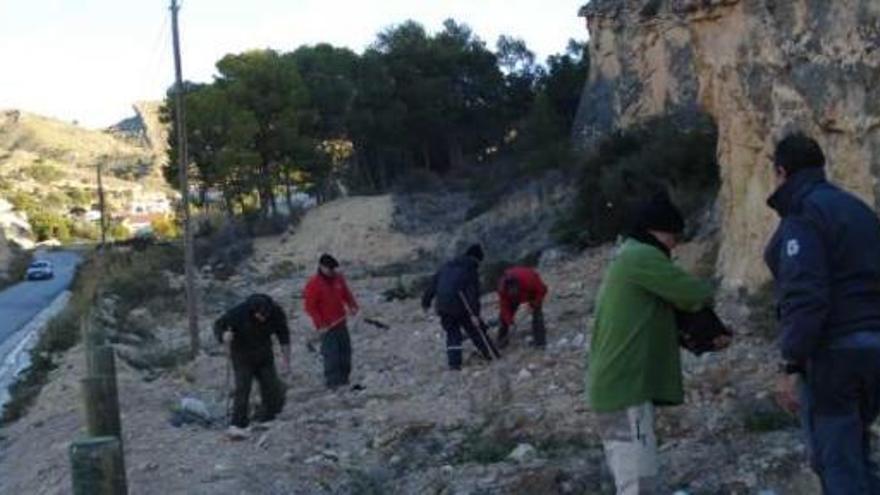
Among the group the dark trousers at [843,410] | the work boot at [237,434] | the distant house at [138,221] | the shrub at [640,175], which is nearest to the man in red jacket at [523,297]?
the work boot at [237,434]

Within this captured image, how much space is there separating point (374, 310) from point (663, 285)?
2063 centimetres

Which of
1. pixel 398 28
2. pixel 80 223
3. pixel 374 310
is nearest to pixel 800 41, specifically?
pixel 374 310

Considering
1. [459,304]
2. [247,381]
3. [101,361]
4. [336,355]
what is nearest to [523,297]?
[459,304]

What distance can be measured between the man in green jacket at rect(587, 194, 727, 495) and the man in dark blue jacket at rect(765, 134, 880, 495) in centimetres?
64

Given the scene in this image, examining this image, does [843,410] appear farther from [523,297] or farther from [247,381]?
[523,297]

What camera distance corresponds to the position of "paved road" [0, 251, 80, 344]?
38.9 meters

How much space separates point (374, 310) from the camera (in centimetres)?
2589

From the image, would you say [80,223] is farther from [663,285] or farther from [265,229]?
[663,285]

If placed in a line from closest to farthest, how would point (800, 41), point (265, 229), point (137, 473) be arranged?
1. point (137, 473)
2. point (800, 41)
3. point (265, 229)

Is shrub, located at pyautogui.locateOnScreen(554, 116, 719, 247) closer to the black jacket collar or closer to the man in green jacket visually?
the man in green jacket

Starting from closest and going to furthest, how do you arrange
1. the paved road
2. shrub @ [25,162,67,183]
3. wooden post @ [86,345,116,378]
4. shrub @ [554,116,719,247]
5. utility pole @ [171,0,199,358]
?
1. wooden post @ [86,345,116,378]
2. utility pole @ [171,0,199,358]
3. shrub @ [554,116,719,247]
4. the paved road
5. shrub @ [25,162,67,183]

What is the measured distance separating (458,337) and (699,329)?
941cm

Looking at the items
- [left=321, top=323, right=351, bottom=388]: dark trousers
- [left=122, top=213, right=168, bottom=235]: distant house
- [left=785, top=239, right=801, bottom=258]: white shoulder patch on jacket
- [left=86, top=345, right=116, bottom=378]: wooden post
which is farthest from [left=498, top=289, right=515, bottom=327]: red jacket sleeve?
[left=122, top=213, right=168, bottom=235]: distant house

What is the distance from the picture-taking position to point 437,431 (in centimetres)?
1106
